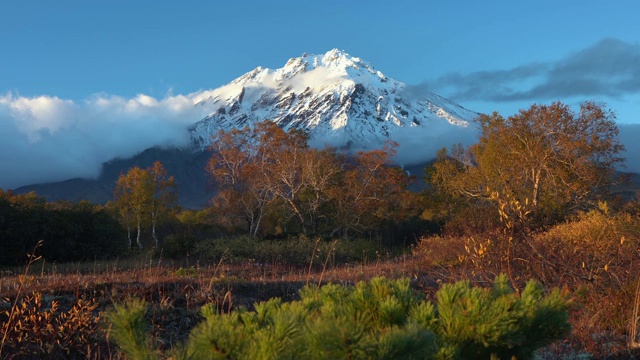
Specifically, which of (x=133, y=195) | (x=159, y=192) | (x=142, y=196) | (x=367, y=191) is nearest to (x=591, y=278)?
(x=367, y=191)

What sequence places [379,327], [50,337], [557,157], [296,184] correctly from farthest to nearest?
1. [296,184]
2. [557,157]
3. [50,337]
4. [379,327]

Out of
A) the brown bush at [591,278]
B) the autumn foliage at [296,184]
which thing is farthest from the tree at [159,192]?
the brown bush at [591,278]

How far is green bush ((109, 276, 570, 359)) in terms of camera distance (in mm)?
1404

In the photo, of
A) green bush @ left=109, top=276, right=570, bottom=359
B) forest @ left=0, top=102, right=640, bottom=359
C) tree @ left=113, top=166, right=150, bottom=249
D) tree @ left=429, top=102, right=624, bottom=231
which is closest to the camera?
green bush @ left=109, top=276, right=570, bottom=359

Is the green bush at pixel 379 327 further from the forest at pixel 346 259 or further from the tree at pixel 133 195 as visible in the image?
the tree at pixel 133 195

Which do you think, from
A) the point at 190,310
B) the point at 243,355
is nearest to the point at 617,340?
the point at 243,355

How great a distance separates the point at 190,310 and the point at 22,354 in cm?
186

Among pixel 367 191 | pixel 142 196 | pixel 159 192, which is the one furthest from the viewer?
pixel 159 192

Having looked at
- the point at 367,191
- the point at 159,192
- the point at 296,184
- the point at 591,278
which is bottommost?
the point at 591,278

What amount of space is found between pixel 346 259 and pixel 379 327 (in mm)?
17703

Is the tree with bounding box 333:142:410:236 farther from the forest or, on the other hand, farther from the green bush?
the green bush

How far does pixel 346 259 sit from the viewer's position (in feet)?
63.5

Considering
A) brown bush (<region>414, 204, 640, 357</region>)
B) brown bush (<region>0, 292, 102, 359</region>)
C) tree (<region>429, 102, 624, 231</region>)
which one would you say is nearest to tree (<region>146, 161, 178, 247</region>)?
tree (<region>429, 102, 624, 231</region>)

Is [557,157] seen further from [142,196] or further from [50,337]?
[142,196]
